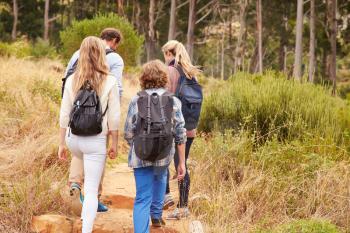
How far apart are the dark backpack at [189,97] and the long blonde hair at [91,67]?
3.10ft

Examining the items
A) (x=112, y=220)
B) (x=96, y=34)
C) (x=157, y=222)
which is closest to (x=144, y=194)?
(x=157, y=222)

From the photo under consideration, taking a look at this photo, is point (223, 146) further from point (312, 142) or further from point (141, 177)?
point (141, 177)

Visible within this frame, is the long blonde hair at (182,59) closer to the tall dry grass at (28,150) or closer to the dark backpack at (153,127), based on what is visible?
the dark backpack at (153,127)

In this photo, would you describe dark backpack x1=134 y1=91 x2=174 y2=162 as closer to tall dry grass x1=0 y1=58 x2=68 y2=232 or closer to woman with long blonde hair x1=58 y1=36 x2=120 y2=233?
woman with long blonde hair x1=58 y1=36 x2=120 y2=233

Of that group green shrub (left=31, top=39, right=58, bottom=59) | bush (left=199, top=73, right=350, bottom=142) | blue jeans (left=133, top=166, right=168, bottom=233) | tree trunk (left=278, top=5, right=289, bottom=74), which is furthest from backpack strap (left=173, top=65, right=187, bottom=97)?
tree trunk (left=278, top=5, right=289, bottom=74)

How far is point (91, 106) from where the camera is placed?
4449 millimetres

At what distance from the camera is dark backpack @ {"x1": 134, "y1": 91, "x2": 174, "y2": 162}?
4.39m

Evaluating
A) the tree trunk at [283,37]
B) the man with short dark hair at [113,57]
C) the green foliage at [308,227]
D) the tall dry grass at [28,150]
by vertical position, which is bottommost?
the green foliage at [308,227]

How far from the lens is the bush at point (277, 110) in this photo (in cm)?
731

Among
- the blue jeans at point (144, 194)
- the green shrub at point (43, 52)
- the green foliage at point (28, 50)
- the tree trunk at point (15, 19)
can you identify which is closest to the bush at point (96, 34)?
the green foliage at point (28, 50)

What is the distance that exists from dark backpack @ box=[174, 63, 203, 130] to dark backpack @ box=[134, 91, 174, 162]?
801 mm

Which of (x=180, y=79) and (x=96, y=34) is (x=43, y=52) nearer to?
(x=96, y=34)

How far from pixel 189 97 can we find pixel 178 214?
1.09 m

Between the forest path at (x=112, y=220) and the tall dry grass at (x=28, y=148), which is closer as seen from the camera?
the forest path at (x=112, y=220)
